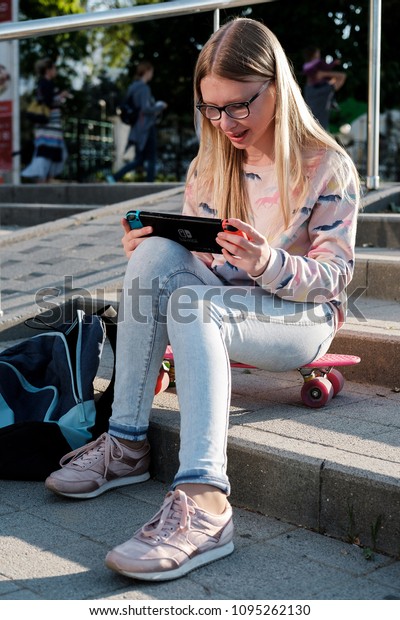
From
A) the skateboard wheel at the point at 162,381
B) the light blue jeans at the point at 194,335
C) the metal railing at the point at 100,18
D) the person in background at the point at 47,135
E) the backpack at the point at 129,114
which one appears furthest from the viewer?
the person in background at the point at 47,135

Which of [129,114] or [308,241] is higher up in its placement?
[129,114]

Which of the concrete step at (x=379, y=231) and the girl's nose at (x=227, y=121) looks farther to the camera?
the concrete step at (x=379, y=231)

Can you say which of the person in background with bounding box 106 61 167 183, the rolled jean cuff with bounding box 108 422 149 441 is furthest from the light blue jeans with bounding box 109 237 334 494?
the person in background with bounding box 106 61 167 183

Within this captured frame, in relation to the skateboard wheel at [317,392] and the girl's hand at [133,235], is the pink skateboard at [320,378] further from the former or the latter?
the girl's hand at [133,235]

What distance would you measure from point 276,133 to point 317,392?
2.92ft

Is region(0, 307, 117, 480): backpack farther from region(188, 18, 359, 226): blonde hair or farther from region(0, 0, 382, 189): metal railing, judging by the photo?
region(0, 0, 382, 189): metal railing

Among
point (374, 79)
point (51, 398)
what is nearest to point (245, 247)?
point (51, 398)

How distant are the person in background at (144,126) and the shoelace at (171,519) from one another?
28.8 ft

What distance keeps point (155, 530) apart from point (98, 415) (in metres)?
0.78

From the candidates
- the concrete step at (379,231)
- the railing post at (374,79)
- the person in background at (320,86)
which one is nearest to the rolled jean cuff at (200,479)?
the concrete step at (379,231)

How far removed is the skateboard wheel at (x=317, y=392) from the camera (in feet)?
9.66

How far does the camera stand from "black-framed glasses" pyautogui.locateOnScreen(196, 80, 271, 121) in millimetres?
2637

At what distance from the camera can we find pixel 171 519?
7.29ft

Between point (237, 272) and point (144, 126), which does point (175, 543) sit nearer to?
point (237, 272)
